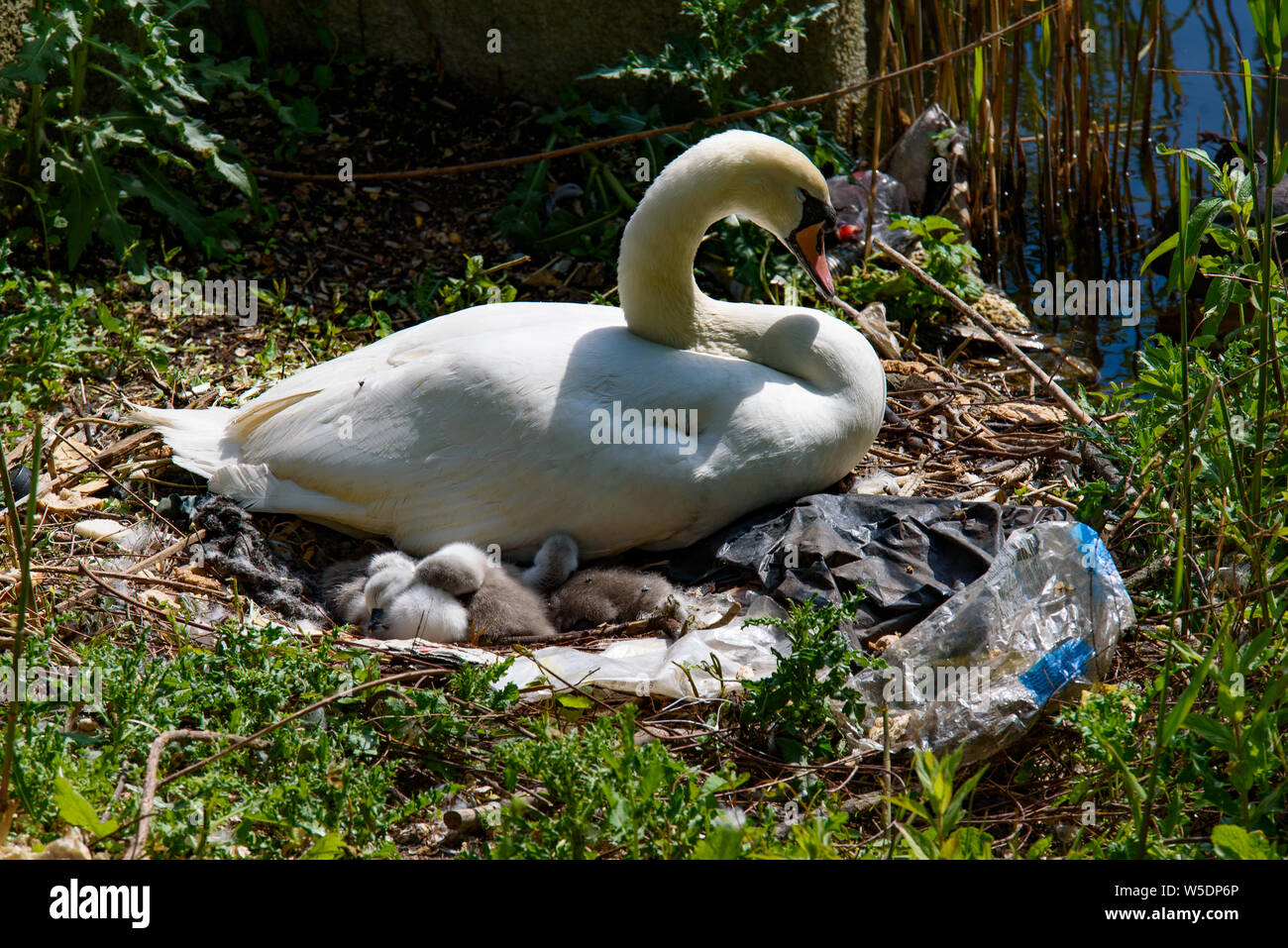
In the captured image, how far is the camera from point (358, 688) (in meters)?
3.24

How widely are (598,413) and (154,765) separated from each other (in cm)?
195

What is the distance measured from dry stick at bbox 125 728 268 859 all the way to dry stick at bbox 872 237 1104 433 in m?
3.26

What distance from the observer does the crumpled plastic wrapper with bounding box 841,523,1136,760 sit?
3496 mm

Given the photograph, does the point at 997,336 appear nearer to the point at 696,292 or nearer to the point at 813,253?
the point at 813,253

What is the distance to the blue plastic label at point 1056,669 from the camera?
11.7ft

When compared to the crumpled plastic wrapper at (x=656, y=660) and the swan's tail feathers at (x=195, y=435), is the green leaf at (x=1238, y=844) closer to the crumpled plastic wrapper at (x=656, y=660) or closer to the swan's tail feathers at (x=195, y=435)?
the crumpled plastic wrapper at (x=656, y=660)

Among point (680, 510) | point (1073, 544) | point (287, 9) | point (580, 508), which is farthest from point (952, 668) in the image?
point (287, 9)

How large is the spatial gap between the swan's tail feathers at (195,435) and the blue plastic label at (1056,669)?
3.04 m

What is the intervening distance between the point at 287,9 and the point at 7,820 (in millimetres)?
6175

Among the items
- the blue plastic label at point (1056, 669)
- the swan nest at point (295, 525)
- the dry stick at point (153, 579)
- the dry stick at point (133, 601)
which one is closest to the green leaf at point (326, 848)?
the swan nest at point (295, 525)

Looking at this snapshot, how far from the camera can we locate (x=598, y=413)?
4.23m

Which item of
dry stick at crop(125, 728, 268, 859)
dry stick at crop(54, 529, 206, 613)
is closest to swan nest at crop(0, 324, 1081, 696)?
dry stick at crop(54, 529, 206, 613)

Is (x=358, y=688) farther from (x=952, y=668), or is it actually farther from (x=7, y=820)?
(x=952, y=668)

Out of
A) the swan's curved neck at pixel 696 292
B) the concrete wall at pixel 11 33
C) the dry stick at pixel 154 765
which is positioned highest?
the concrete wall at pixel 11 33
